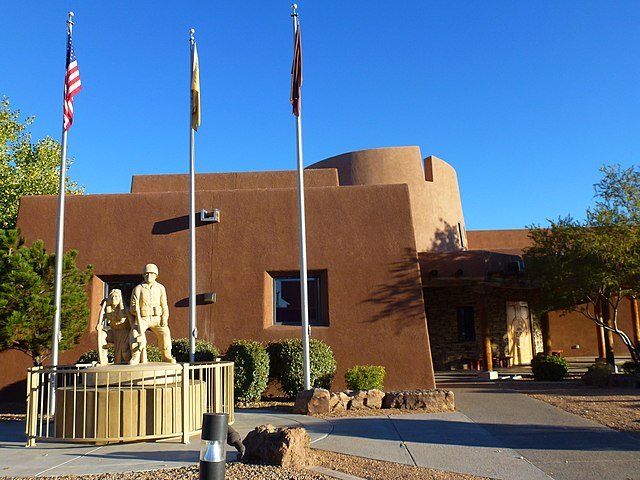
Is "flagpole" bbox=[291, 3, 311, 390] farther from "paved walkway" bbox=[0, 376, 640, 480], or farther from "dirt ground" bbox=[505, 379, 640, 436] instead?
"dirt ground" bbox=[505, 379, 640, 436]

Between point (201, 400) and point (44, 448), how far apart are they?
7.65 ft

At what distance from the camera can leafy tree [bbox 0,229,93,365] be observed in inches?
465

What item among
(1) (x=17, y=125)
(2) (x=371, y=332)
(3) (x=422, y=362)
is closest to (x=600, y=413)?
(3) (x=422, y=362)

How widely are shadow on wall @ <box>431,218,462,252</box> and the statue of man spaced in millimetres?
15433

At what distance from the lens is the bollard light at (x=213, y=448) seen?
12.0 ft

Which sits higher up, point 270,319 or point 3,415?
point 270,319

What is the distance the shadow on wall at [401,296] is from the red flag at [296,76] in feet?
15.9

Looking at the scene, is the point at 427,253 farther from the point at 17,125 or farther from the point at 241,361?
the point at 17,125

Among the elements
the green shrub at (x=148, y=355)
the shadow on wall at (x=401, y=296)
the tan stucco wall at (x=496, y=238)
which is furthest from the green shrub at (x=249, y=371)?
the tan stucco wall at (x=496, y=238)

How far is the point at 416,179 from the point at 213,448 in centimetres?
2057

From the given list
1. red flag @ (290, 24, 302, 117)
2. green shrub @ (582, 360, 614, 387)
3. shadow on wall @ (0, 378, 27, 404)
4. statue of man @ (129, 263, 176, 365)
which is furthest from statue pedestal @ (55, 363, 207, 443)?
green shrub @ (582, 360, 614, 387)

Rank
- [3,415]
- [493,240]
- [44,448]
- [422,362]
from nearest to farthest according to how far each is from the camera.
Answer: [44,448] < [3,415] < [422,362] < [493,240]

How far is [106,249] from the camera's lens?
15.6 meters

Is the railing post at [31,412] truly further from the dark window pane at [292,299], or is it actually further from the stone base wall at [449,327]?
the stone base wall at [449,327]
